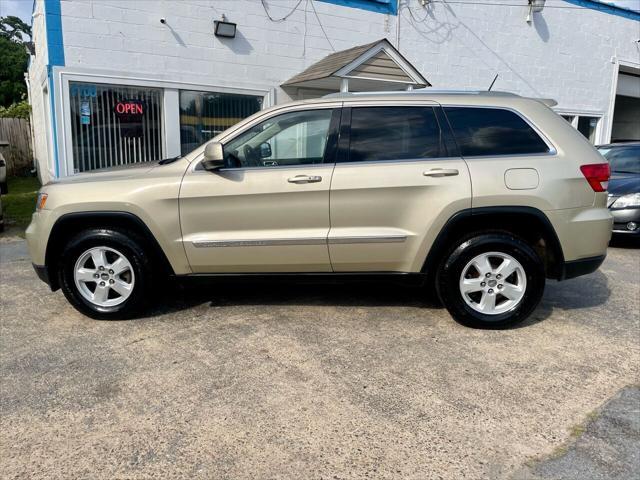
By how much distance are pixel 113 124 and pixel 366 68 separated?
4.64 metres

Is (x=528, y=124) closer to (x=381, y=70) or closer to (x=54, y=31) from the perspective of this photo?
(x=381, y=70)

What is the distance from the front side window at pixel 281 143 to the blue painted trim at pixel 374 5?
23.6 ft

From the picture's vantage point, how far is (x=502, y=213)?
4.10 metres

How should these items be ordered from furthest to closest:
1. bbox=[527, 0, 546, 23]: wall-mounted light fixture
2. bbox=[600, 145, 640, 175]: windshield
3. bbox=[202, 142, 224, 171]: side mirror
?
bbox=[527, 0, 546, 23]: wall-mounted light fixture < bbox=[600, 145, 640, 175]: windshield < bbox=[202, 142, 224, 171]: side mirror

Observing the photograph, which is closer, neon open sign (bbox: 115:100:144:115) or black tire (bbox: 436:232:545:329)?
black tire (bbox: 436:232:545:329)

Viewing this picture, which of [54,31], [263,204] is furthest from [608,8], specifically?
[263,204]

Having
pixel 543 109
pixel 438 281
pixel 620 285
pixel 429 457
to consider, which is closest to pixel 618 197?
pixel 620 285

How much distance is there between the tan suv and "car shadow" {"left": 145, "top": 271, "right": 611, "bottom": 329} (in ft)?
1.79

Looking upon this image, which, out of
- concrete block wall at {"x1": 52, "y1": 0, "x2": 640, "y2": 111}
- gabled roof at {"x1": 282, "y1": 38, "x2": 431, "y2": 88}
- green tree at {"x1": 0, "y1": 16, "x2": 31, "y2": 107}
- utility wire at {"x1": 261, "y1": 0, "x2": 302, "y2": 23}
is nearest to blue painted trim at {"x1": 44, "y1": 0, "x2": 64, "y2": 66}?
concrete block wall at {"x1": 52, "y1": 0, "x2": 640, "y2": 111}

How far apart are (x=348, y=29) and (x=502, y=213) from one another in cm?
796

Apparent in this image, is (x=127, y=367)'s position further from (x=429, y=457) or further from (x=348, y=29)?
(x=348, y=29)

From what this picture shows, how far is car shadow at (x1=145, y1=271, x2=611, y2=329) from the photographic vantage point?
4.86m

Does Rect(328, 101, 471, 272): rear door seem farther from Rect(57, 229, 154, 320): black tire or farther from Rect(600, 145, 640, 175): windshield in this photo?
Rect(600, 145, 640, 175): windshield

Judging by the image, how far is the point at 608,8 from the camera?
1471 cm
